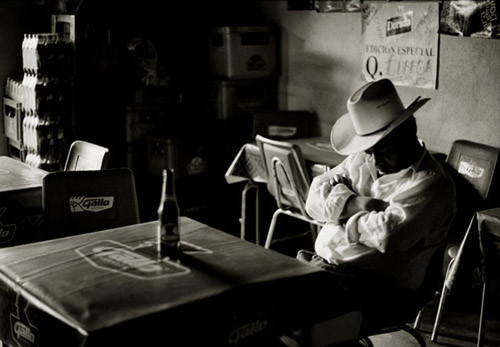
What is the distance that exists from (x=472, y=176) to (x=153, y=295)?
101 inches

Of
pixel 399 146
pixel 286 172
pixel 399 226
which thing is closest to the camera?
pixel 399 226

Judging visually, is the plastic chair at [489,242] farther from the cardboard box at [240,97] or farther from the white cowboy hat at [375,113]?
the cardboard box at [240,97]

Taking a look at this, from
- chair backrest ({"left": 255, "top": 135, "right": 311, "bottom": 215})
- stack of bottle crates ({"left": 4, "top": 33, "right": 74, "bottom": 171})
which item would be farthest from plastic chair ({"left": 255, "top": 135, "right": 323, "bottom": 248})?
stack of bottle crates ({"left": 4, "top": 33, "right": 74, "bottom": 171})

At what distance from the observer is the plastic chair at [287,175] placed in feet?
13.9

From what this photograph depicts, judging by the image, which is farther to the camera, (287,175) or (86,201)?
(287,175)

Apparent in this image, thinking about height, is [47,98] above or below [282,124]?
above

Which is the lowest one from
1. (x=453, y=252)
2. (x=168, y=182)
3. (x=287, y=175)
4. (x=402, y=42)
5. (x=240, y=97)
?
(x=453, y=252)

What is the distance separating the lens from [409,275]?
2.69 m

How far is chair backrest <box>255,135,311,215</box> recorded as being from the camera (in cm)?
425

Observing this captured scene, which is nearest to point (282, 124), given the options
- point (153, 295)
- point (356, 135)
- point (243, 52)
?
point (243, 52)

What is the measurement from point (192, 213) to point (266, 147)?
1456mm

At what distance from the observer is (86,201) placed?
3.20 meters

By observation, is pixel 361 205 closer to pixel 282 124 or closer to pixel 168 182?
pixel 168 182

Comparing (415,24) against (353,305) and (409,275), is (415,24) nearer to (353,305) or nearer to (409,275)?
(409,275)
